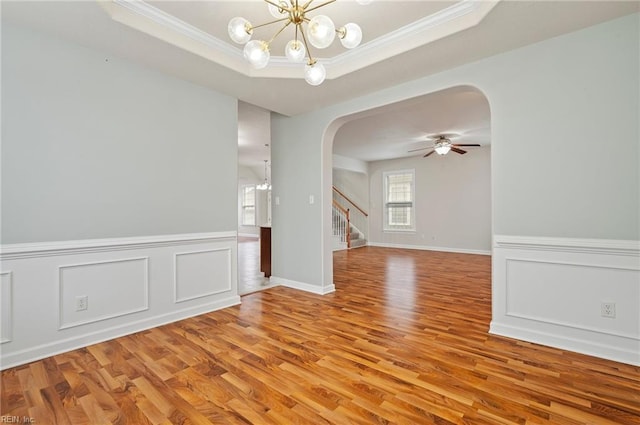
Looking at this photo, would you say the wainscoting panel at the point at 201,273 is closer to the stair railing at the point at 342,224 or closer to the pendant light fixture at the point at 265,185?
the stair railing at the point at 342,224

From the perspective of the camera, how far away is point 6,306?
223cm

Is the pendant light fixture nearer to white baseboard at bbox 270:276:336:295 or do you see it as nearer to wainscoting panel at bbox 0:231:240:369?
white baseboard at bbox 270:276:336:295

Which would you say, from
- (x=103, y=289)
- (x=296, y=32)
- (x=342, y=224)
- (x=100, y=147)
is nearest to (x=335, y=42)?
(x=296, y=32)

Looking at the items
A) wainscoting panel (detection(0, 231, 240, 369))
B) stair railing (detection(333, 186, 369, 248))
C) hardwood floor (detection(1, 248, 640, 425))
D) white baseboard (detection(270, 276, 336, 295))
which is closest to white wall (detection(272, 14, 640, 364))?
hardwood floor (detection(1, 248, 640, 425))

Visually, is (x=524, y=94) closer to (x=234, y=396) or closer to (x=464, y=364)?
(x=464, y=364)

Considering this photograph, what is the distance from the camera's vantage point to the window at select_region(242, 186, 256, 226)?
12.6 metres

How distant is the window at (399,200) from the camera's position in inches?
355

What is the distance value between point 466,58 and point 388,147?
485 cm

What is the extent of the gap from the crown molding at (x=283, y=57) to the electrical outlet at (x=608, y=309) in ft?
7.84

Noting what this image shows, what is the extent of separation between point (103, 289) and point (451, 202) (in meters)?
7.88

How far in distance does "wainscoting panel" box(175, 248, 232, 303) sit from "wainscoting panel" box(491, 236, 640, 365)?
9.56 feet

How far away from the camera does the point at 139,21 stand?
236 cm

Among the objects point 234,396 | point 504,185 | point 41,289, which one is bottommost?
point 234,396

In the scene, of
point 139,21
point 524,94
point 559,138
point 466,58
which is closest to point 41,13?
point 139,21
